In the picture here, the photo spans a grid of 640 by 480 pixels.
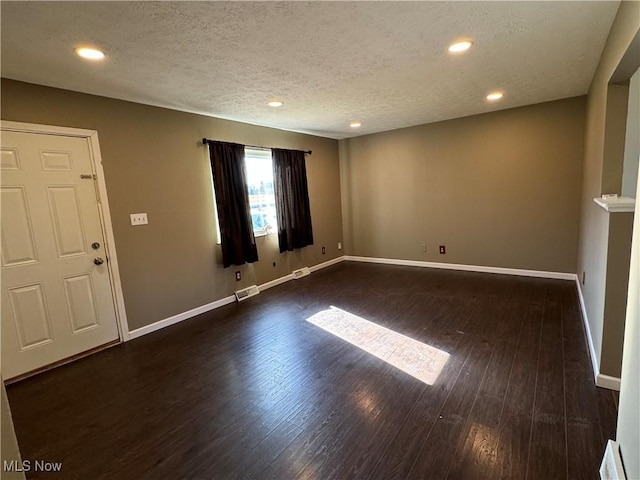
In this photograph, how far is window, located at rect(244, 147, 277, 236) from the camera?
4.47 metres

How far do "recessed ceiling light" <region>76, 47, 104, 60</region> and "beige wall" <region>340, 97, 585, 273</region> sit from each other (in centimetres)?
424

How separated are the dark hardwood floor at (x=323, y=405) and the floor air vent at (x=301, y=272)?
1.81m

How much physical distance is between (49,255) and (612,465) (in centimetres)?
389

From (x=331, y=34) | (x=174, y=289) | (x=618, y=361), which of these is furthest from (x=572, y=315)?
(x=174, y=289)

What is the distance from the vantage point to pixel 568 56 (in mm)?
2572

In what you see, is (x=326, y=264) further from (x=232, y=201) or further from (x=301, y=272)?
(x=232, y=201)

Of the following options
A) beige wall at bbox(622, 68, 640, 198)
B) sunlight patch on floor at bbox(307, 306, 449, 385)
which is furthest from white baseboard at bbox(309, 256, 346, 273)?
beige wall at bbox(622, 68, 640, 198)

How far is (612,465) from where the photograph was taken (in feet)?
4.44

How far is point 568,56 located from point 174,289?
14.2 ft

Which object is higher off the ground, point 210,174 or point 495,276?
point 210,174

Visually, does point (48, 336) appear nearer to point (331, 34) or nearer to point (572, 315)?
point (331, 34)

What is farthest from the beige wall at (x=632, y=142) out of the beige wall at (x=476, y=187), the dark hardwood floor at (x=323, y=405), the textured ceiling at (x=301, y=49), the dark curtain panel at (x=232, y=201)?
the dark curtain panel at (x=232, y=201)

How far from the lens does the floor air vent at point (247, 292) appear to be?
4.26 m

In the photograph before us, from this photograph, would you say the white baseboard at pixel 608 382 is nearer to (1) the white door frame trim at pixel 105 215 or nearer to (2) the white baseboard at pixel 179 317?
(2) the white baseboard at pixel 179 317
